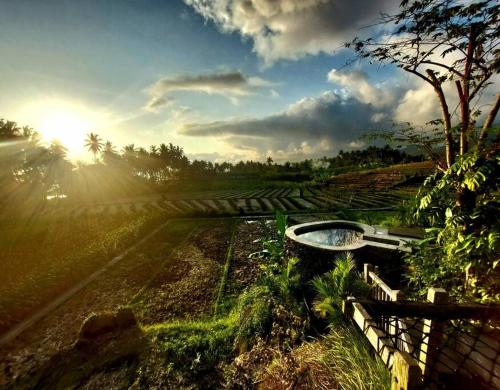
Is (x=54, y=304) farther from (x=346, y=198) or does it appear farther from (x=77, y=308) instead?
(x=346, y=198)

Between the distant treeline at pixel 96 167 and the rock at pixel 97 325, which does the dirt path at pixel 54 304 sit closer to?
the rock at pixel 97 325

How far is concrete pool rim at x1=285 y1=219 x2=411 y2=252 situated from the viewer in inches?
331

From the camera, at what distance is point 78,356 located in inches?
236

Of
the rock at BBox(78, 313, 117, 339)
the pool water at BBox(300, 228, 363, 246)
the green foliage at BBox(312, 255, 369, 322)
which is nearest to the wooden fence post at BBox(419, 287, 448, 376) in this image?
the green foliage at BBox(312, 255, 369, 322)

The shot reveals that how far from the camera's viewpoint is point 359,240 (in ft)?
32.0

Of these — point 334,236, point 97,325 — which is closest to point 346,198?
point 334,236

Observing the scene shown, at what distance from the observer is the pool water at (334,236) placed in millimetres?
10344

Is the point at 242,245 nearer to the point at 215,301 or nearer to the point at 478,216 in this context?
the point at 215,301

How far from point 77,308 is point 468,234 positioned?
1074 centimetres

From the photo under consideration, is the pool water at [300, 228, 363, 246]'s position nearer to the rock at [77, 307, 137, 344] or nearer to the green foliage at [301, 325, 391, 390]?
the green foliage at [301, 325, 391, 390]

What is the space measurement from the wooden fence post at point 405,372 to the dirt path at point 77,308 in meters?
7.82

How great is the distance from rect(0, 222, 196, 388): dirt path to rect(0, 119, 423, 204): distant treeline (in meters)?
14.2

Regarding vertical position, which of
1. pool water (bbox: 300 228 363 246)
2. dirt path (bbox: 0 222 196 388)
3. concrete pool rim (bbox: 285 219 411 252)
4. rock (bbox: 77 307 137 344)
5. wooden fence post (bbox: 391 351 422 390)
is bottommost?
dirt path (bbox: 0 222 196 388)

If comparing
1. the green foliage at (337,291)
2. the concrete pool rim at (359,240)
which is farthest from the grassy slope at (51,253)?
the concrete pool rim at (359,240)
